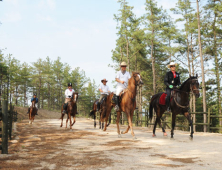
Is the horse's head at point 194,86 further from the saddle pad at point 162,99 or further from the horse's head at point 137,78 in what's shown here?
the horse's head at point 137,78

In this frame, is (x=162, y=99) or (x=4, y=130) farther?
(x=162, y=99)

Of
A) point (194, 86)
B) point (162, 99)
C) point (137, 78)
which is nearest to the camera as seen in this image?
point (194, 86)

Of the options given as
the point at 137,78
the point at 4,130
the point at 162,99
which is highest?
the point at 137,78

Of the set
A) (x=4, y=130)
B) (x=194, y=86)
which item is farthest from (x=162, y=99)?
(x=4, y=130)

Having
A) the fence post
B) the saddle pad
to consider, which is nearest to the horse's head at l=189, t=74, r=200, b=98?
the saddle pad

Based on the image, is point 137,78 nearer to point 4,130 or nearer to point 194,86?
point 194,86

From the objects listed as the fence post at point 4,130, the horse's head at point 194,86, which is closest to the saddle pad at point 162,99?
the horse's head at point 194,86

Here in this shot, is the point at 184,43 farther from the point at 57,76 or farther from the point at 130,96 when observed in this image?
the point at 57,76

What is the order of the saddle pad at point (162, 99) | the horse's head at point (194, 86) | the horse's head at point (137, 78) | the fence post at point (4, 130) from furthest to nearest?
the saddle pad at point (162, 99) < the horse's head at point (137, 78) < the horse's head at point (194, 86) < the fence post at point (4, 130)

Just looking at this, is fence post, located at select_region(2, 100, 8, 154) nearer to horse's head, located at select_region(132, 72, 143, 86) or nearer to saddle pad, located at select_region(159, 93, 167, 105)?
horse's head, located at select_region(132, 72, 143, 86)

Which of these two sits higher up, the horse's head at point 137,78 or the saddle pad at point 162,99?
the horse's head at point 137,78

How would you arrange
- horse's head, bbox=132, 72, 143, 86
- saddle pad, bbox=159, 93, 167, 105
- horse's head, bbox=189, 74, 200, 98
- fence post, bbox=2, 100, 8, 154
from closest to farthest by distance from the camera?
fence post, bbox=2, 100, 8, 154 < horse's head, bbox=189, 74, 200, 98 < horse's head, bbox=132, 72, 143, 86 < saddle pad, bbox=159, 93, 167, 105

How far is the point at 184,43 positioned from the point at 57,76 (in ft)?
152

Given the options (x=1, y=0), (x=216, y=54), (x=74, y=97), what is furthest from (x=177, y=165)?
(x=216, y=54)
